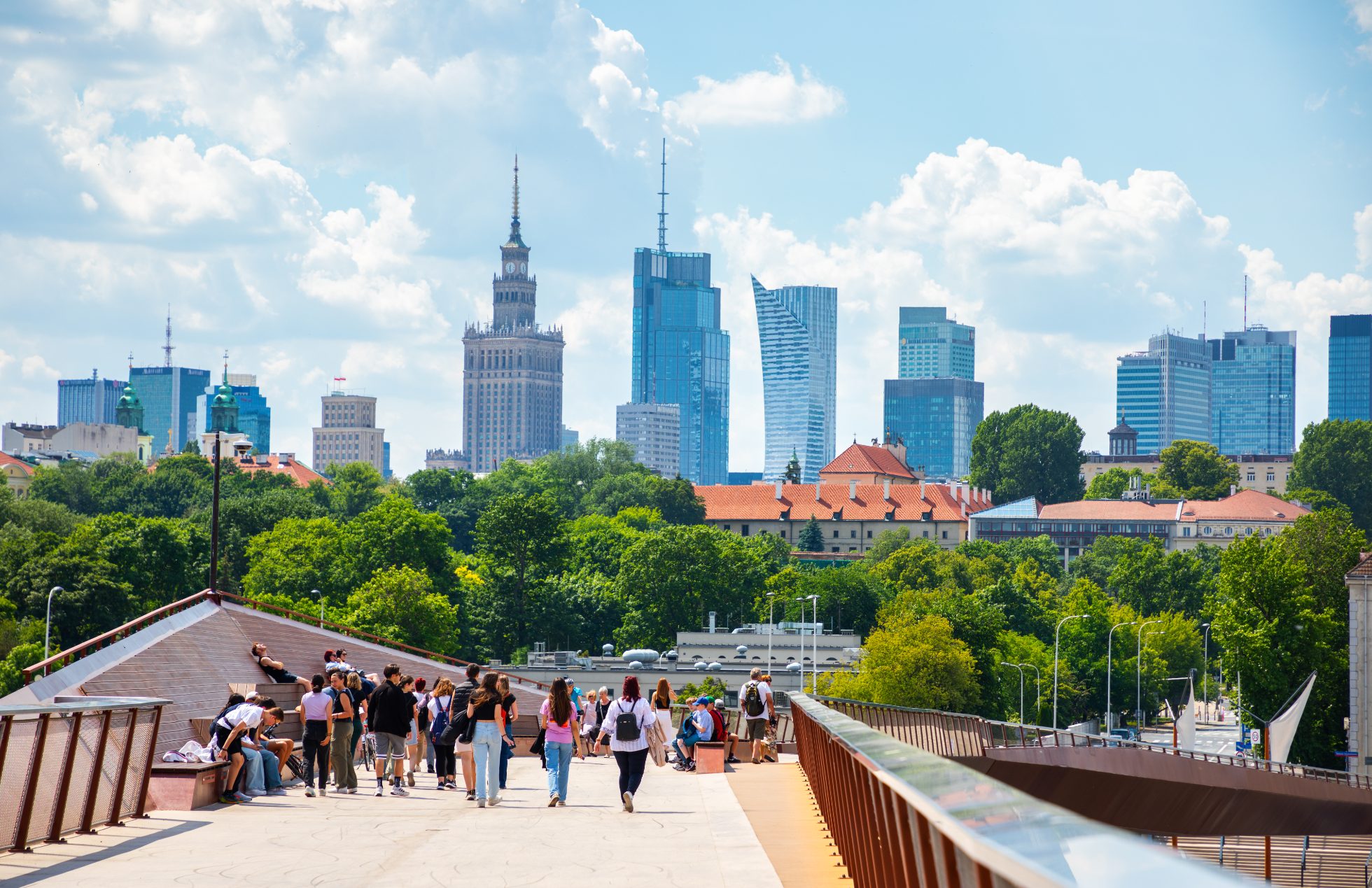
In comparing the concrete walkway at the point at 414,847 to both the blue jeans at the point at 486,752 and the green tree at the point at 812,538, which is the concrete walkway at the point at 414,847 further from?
the green tree at the point at 812,538

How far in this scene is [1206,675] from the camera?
12875 centimetres

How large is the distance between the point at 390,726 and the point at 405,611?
259 feet

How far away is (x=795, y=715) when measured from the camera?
79.3ft

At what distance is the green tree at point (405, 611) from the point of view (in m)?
97.1

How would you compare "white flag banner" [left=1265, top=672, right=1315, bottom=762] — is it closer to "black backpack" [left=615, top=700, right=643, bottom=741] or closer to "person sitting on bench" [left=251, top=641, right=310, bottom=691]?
"person sitting on bench" [left=251, top=641, right=310, bottom=691]

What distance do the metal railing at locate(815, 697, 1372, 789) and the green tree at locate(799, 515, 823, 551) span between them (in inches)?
5623

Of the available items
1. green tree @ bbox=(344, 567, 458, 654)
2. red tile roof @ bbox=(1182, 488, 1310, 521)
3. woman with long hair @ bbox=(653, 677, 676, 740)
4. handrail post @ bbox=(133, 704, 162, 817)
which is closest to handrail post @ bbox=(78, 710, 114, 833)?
handrail post @ bbox=(133, 704, 162, 817)

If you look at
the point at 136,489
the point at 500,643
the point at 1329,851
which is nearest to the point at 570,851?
the point at 1329,851

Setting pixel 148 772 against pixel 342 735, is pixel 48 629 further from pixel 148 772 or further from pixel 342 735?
pixel 148 772

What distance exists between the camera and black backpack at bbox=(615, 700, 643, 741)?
18.7 metres

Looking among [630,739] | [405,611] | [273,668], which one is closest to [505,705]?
[630,739]

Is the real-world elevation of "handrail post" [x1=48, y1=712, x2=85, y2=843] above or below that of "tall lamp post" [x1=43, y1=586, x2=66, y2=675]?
above

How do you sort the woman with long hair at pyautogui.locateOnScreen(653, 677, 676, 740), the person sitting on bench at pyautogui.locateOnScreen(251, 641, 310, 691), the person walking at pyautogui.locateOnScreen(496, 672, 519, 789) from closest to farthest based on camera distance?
the person walking at pyautogui.locateOnScreen(496, 672, 519, 789), the woman with long hair at pyautogui.locateOnScreen(653, 677, 676, 740), the person sitting on bench at pyautogui.locateOnScreen(251, 641, 310, 691)

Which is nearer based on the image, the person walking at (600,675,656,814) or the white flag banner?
the person walking at (600,675,656,814)
